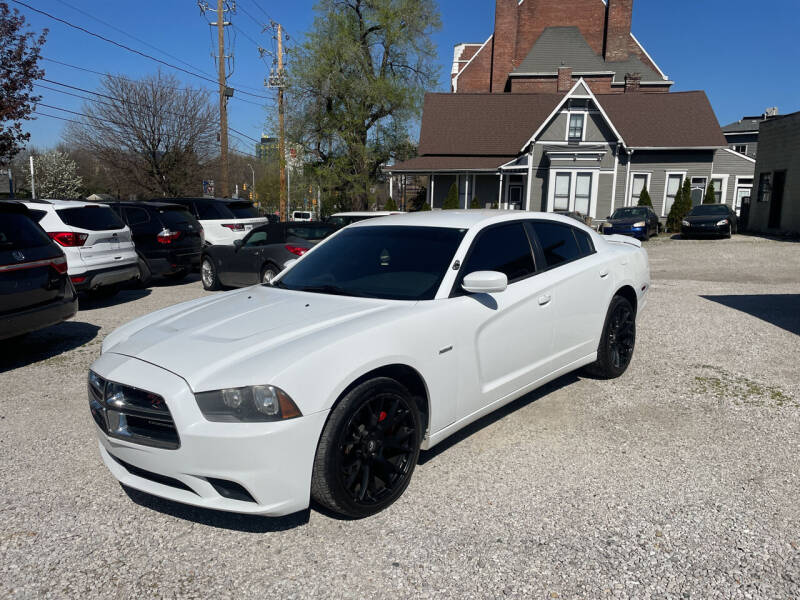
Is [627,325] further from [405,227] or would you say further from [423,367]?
[423,367]

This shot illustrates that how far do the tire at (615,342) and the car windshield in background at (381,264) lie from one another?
2.00 metres

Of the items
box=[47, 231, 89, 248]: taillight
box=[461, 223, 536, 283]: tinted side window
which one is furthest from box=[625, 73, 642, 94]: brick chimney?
box=[461, 223, 536, 283]: tinted side window

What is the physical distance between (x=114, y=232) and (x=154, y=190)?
30282 millimetres

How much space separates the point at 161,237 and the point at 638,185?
26223mm

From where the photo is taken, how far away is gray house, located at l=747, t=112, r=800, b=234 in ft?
76.0

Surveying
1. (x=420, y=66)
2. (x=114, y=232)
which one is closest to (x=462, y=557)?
(x=114, y=232)

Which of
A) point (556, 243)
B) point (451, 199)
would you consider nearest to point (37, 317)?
point (556, 243)

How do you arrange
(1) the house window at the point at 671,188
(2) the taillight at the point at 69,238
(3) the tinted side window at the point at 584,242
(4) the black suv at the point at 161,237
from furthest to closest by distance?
(1) the house window at the point at 671,188
(4) the black suv at the point at 161,237
(2) the taillight at the point at 69,238
(3) the tinted side window at the point at 584,242

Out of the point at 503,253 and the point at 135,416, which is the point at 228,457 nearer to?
the point at 135,416

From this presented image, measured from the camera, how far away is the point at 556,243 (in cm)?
491

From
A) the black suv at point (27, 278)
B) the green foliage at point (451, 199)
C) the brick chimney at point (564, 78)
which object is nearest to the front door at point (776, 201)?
the green foliage at point (451, 199)

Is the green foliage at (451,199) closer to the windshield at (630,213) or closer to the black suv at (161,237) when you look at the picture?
the windshield at (630,213)

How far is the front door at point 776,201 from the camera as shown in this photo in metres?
24.5

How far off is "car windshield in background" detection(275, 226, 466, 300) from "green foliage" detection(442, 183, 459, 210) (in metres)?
25.7
